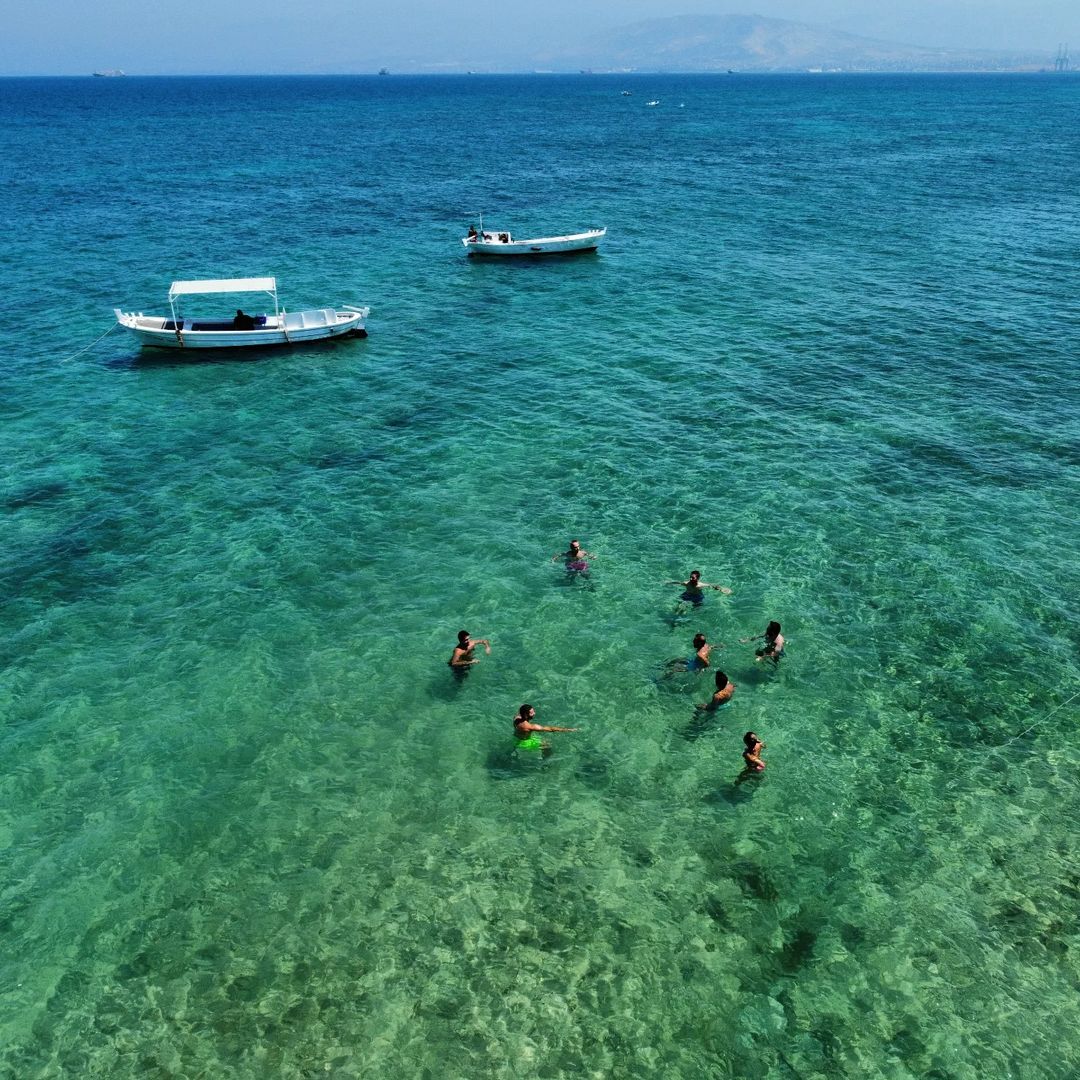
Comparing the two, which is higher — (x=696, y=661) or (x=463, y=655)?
(x=463, y=655)

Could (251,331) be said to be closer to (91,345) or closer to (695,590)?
(91,345)

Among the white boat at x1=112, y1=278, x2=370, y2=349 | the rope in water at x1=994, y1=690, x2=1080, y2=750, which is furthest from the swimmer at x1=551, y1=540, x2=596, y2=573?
the white boat at x1=112, y1=278, x2=370, y2=349

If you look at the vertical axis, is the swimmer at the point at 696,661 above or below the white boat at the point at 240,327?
below

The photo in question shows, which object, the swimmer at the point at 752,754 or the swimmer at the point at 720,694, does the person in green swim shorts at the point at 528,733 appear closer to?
the swimmer at the point at 720,694

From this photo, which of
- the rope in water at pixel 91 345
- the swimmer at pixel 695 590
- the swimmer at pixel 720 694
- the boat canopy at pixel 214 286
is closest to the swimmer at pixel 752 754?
the swimmer at pixel 720 694

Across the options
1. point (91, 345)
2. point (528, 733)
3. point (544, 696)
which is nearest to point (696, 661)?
point (544, 696)

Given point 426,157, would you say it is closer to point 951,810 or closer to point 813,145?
point 813,145

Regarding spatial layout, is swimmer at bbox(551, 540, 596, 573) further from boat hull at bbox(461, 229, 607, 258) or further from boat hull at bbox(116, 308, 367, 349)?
boat hull at bbox(461, 229, 607, 258)
